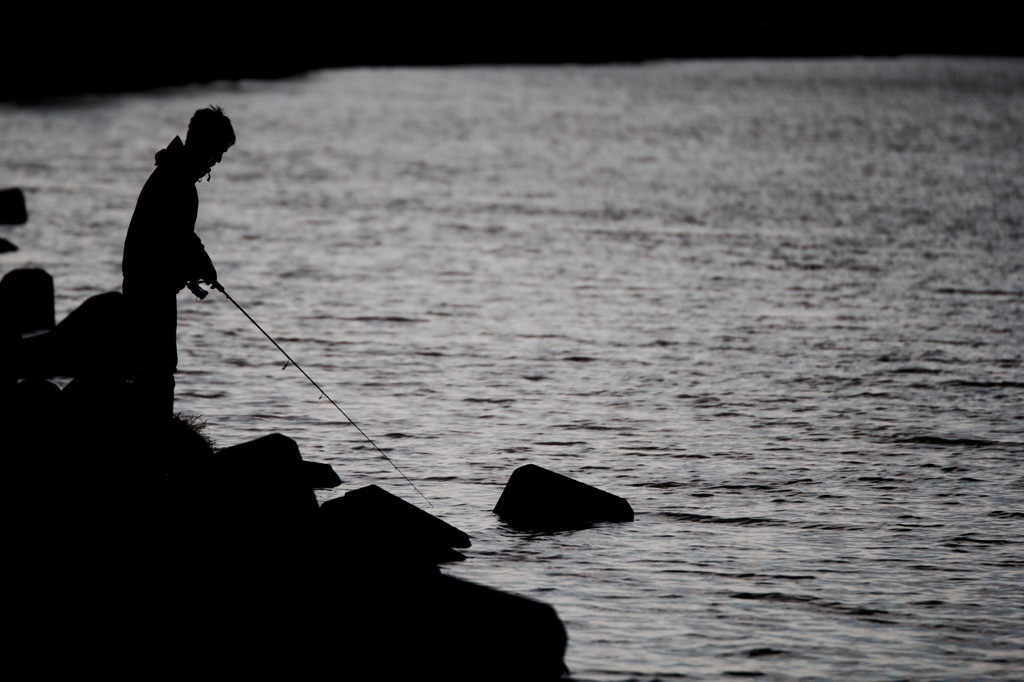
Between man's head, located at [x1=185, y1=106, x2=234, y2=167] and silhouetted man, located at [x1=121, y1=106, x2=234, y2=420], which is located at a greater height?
man's head, located at [x1=185, y1=106, x2=234, y2=167]

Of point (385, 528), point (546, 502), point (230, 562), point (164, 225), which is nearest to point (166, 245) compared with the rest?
point (164, 225)

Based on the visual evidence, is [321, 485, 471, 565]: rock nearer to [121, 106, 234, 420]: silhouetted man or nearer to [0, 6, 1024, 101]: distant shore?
[121, 106, 234, 420]: silhouetted man

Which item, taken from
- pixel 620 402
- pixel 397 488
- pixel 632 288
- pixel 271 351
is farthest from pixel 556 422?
pixel 632 288

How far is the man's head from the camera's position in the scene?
968cm

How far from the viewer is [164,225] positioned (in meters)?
9.86

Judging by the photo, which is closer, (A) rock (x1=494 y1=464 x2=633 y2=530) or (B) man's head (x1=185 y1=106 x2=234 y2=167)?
(B) man's head (x1=185 y1=106 x2=234 y2=167)

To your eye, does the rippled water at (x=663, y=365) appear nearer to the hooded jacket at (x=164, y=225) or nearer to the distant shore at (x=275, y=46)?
the hooded jacket at (x=164, y=225)

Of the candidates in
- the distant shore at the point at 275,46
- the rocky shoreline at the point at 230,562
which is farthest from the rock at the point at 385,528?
the distant shore at the point at 275,46

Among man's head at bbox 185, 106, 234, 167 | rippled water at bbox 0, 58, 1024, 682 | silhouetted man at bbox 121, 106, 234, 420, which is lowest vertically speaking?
rippled water at bbox 0, 58, 1024, 682

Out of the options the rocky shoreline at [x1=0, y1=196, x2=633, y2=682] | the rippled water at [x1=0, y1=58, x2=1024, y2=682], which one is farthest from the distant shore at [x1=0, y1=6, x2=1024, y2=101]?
the rocky shoreline at [x1=0, y1=196, x2=633, y2=682]

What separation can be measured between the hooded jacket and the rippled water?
292 cm

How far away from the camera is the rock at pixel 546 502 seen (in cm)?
1131

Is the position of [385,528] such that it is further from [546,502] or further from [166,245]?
[166,245]

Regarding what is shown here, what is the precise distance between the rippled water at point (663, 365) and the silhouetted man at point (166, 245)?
8.63 ft
